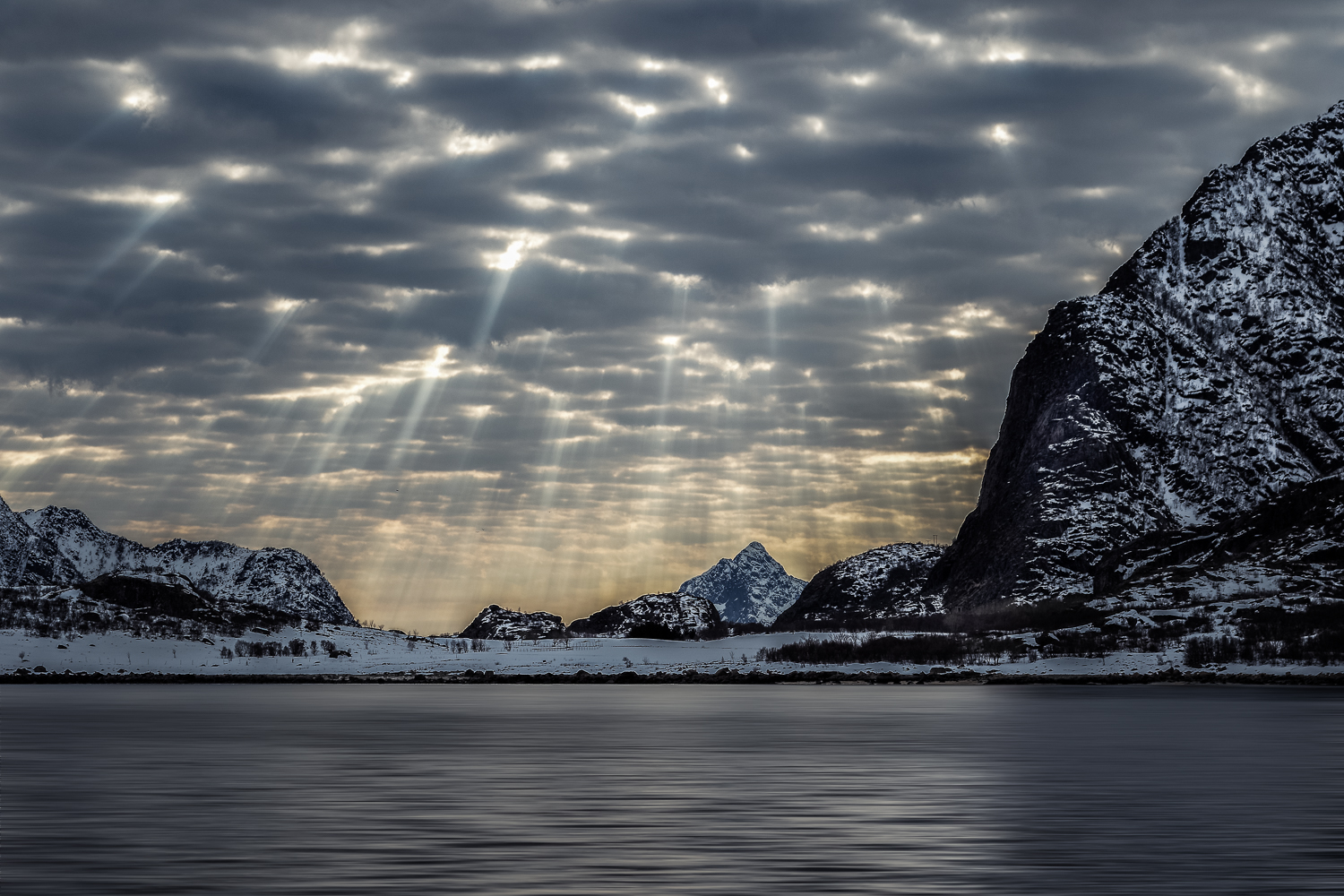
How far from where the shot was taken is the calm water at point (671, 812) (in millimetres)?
28453

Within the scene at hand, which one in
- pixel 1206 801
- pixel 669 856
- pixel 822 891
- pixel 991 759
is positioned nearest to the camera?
pixel 822 891

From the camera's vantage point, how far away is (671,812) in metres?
40.4

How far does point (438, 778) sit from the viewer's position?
51469 millimetres

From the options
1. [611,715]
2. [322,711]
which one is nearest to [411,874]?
[611,715]

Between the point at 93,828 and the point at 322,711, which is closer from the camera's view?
the point at 93,828

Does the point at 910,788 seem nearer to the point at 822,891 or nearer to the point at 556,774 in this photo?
the point at 556,774

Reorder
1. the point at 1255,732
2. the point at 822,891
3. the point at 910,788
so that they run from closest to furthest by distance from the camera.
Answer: the point at 822,891
the point at 910,788
the point at 1255,732

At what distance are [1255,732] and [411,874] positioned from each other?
70273 millimetres

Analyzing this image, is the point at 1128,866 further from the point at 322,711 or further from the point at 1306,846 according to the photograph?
the point at 322,711

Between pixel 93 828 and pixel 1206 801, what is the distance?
31.5 m

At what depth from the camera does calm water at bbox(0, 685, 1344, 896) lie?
28.5 meters

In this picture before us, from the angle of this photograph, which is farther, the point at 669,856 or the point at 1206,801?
the point at 1206,801

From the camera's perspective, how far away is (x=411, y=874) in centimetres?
2873

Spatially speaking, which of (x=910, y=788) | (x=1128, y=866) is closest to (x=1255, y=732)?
(x=910, y=788)
